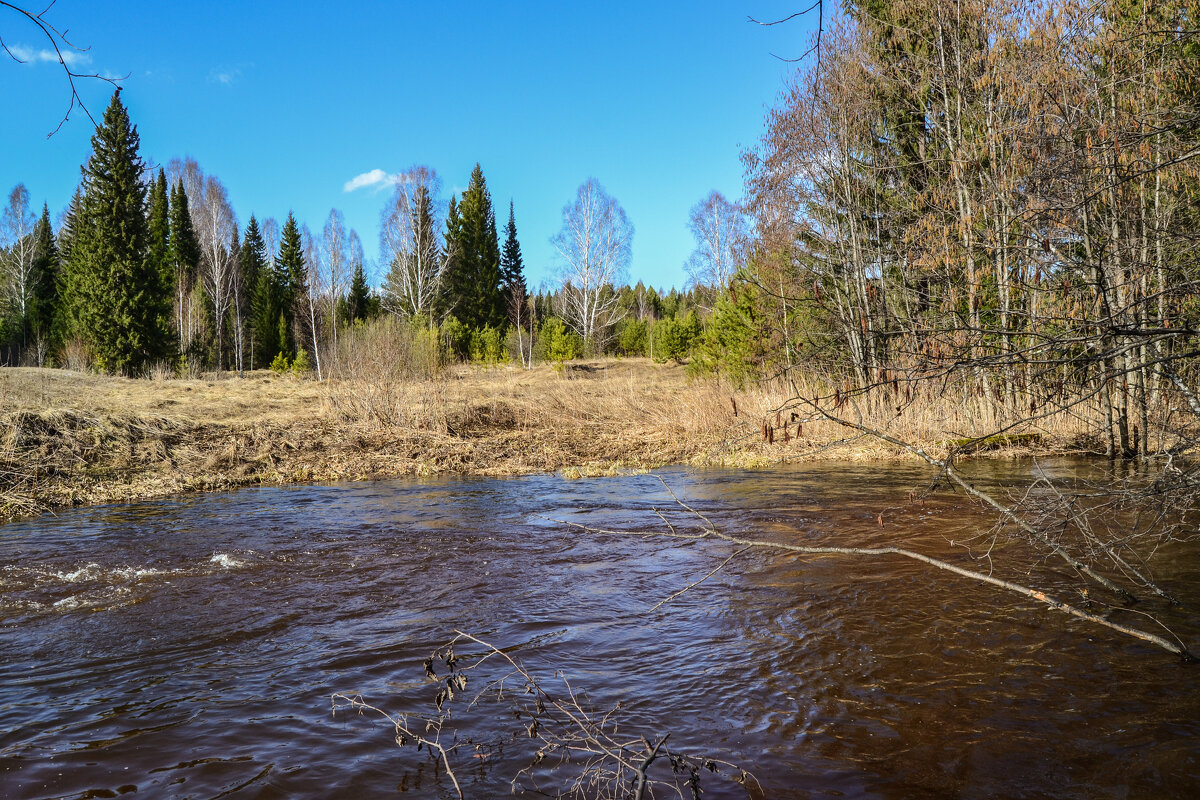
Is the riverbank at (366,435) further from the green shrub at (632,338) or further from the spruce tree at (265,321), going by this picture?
the green shrub at (632,338)

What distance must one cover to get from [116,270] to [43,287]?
14.8 metres

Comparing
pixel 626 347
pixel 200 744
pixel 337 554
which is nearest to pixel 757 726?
pixel 200 744

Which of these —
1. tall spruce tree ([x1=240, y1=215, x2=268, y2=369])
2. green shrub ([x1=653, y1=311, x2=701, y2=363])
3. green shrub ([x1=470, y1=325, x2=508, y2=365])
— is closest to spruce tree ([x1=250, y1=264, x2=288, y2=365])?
tall spruce tree ([x1=240, y1=215, x2=268, y2=369])

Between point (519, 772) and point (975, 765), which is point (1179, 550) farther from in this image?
point (519, 772)

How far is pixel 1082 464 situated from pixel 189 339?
37247 mm

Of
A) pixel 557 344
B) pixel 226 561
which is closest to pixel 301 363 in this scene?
pixel 557 344

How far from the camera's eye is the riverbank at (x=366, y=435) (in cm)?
1123

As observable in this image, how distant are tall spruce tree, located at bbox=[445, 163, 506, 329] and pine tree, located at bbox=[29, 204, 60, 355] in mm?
19879

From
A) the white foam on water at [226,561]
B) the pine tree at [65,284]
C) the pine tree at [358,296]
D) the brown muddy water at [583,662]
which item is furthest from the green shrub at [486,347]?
the white foam on water at [226,561]

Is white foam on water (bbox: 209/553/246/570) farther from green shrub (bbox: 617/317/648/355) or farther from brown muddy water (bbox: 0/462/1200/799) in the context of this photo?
green shrub (bbox: 617/317/648/355)

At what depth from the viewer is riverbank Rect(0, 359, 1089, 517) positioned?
11.2 m

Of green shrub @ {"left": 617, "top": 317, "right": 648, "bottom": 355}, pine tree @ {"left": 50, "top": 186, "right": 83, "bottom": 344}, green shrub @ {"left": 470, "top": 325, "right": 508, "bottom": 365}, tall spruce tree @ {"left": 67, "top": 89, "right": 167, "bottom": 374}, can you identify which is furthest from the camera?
green shrub @ {"left": 617, "top": 317, "right": 648, "bottom": 355}

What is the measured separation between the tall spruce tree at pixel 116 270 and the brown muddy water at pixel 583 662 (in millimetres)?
24634

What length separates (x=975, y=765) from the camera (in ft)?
9.75
